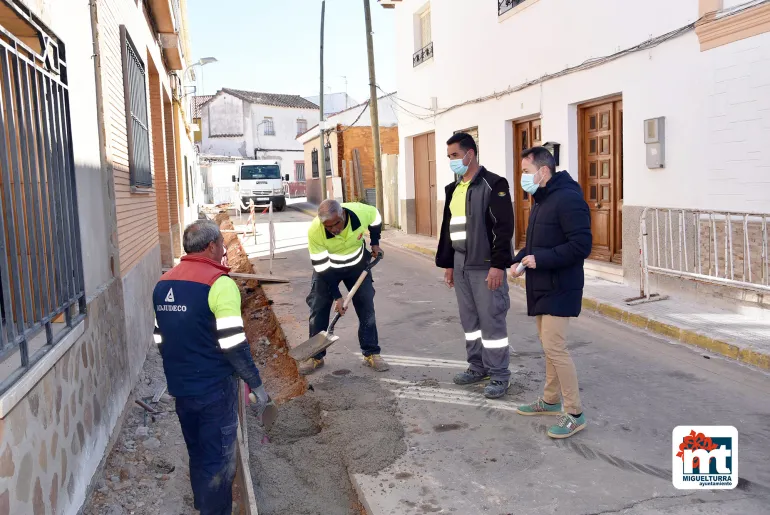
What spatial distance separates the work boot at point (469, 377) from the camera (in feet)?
17.6

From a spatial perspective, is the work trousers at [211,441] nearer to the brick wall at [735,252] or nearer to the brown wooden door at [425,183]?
the brick wall at [735,252]

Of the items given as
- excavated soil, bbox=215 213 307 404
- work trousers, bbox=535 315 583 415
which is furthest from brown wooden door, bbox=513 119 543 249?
work trousers, bbox=535 315 583 415

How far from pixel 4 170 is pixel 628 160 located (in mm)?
7824

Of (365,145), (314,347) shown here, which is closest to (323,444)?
(314,347)

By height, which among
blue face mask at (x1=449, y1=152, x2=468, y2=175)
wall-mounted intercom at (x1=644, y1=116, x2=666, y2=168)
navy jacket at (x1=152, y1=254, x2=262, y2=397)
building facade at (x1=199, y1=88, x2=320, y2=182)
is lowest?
navy jacket at (x1=152, y1=254, x2=262, y2=397)

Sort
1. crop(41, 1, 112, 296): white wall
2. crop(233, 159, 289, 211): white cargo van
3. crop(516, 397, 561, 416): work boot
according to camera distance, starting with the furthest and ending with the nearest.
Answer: crop(233, 159, 289, 211): white cargo van
crop(516, 397, 561, 416): work boot
crop(41, 1, 112, 296): white wall

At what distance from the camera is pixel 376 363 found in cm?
598

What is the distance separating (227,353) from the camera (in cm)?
330

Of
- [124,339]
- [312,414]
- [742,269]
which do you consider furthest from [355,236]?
[742,269]

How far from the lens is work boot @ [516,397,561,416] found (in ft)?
15.1

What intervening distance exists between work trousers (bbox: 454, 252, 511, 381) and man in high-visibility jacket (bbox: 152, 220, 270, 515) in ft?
6.84

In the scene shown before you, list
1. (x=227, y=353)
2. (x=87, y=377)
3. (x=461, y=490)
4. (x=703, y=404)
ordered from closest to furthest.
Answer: (x=227, y=353) → (x=461, y=490) → (x=87, y=377) → (x=703, y=404)

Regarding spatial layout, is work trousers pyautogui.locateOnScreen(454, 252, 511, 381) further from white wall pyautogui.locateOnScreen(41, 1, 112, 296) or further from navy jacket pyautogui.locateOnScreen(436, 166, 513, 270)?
white wall pyautogui.locateOnScreen(41, 1, 112, 296)

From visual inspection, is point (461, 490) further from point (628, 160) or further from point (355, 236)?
point (628, 160)
